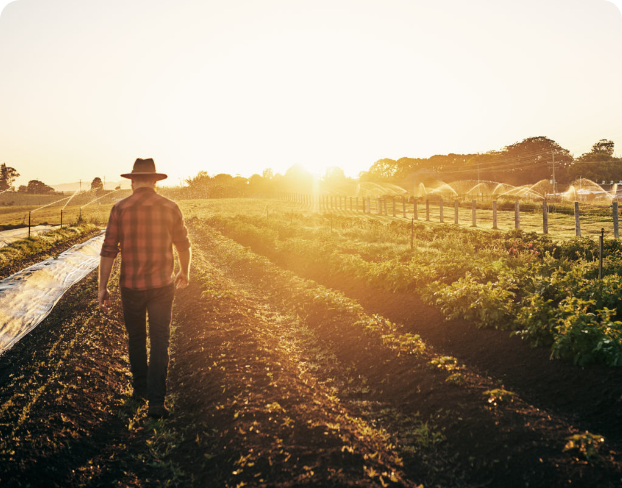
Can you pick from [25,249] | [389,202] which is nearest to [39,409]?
[25,249]

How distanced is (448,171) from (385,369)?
9674cm

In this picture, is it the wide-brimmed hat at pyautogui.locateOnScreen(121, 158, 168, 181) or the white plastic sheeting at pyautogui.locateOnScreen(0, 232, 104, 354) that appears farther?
the white plastic sheeting at pyautogui.locateOnScreen(0, 232, 104, 354)

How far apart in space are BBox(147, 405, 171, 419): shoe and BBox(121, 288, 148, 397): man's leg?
0.40 metres

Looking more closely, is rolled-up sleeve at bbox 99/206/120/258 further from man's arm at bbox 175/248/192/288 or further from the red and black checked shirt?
man's arm at bbox 175/248/192/288

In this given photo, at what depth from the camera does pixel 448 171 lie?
96438mm

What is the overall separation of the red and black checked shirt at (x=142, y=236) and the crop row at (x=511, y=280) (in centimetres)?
436

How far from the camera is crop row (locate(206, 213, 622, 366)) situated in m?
4.92

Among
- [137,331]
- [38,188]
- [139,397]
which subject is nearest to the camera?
[137,331]

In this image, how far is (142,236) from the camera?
170 inches

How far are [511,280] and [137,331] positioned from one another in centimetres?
552

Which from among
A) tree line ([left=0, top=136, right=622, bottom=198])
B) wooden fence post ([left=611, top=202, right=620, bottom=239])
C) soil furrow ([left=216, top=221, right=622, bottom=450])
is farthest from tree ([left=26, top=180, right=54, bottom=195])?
soil furrow ([left=216, top=221, right=622, bottom=450])

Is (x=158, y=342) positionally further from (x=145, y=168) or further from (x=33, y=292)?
(x=33, y=292)

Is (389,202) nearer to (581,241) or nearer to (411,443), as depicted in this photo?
(581,241)

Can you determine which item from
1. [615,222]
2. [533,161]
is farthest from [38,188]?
[615,222]
